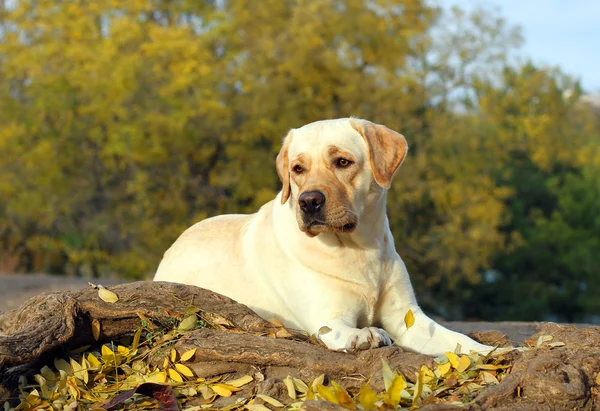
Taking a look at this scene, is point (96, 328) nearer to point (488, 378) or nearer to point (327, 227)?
point (327, 227)

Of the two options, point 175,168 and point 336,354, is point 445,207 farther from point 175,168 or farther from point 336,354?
point 336,354

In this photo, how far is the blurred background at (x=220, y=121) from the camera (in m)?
20.3

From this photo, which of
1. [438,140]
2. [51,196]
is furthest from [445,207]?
[51,196]

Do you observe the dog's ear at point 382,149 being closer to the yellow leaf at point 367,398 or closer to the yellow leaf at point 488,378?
the yellow leaf at point 488,378

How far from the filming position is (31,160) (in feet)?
67.3

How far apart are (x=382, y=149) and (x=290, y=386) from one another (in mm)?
1719

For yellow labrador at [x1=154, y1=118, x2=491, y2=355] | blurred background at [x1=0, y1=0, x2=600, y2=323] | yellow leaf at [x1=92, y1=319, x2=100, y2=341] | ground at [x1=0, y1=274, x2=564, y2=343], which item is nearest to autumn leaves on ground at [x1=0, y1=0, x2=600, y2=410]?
blurred background at [x1=0, y1=0, x2=600, y2=323]

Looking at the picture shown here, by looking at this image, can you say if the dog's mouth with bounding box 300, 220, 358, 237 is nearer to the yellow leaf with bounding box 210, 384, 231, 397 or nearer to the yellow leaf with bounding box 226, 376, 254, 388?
the yellow leaf with bounding box 226, 376, 254, 388

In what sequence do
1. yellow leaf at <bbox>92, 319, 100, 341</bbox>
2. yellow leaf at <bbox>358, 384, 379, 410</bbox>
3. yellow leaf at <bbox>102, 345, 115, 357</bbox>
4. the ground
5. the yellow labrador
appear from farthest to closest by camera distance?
the ground → the yellow labrador → yellow leaf at <bbox>92, 319, 100, 341</bbox> → yellow leaf at <bbox>102, 345, 115, 357</bbox> → yellow leaf at <bbox>358, 384, 379, 410</bbox>

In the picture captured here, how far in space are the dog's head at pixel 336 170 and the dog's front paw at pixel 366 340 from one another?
632 mm

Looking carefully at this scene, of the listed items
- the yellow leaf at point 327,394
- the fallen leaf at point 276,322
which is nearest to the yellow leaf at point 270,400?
the yellow leaf at point 327,394

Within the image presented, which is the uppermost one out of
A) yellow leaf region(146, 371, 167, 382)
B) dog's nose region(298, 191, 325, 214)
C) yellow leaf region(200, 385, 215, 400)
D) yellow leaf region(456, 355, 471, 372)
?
dog's nose region(298, 191, 325, 214)

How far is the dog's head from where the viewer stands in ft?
15.4

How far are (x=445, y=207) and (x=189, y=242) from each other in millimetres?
16129
